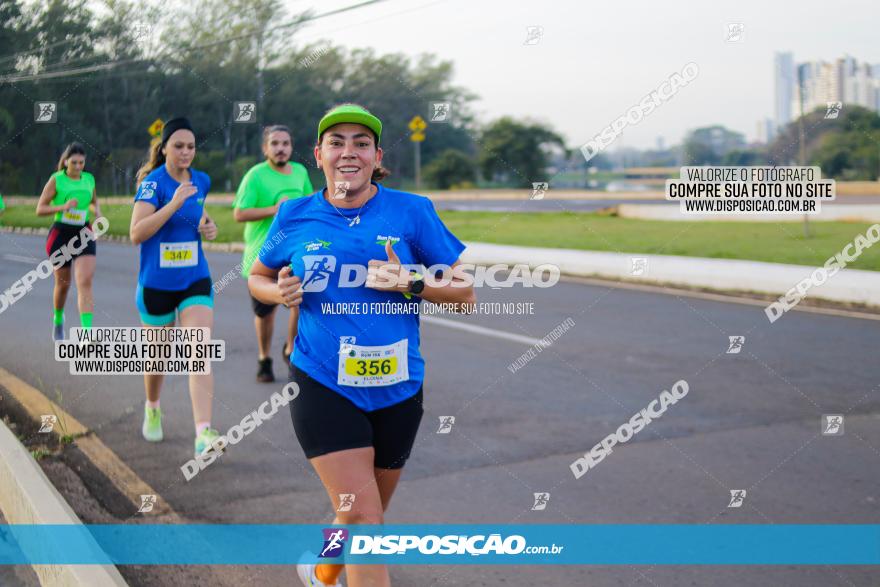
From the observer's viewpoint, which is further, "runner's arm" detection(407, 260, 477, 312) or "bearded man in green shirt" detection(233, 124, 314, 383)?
"bearded man in green shirt" detection(233, 124, 314, 383)

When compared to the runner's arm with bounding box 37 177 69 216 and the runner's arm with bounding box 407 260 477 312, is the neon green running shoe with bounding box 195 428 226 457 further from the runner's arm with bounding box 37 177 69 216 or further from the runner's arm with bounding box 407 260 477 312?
the runner's arm with bounding box 37 177 69 216

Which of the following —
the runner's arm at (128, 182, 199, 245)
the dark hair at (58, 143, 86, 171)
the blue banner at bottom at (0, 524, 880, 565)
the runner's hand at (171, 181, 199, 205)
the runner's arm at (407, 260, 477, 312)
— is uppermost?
the dark hair at (58, 143, 86, 171)

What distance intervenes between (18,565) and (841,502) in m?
4.30

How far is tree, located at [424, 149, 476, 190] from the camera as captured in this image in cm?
6141

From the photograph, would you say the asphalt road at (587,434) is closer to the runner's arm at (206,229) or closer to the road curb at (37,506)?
the road curb at (37,506)

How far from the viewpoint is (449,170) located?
61500mm

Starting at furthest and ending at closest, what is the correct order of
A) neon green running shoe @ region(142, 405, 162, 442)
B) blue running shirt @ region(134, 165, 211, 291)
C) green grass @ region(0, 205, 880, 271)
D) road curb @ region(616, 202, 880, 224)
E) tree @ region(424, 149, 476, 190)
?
tree @ region(424, 149, 476, 190)
road curb @ region(616, 202, 880, 224)
green grass @ region(0, 205, 880, 271)
neon green running shoe @ region(142, 405, 162, 442)
blue running shirt @ region(134, 165, 211, 291)

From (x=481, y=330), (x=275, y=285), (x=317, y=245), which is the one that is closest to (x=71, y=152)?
(x=481, y=330)

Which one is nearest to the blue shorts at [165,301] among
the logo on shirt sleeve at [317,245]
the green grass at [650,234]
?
the logo on shirt sleeve at [317,245]

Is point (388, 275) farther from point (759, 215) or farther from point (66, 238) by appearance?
point (759, 215)

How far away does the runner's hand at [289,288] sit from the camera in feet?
10.5

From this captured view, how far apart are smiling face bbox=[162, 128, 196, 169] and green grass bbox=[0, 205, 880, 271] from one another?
40.8 feet

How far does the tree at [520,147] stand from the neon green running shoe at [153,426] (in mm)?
53429

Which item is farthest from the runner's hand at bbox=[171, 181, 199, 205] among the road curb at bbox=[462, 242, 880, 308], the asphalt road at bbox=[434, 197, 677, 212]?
the asphalt road at bbox=[434, 197, 677, 212]
